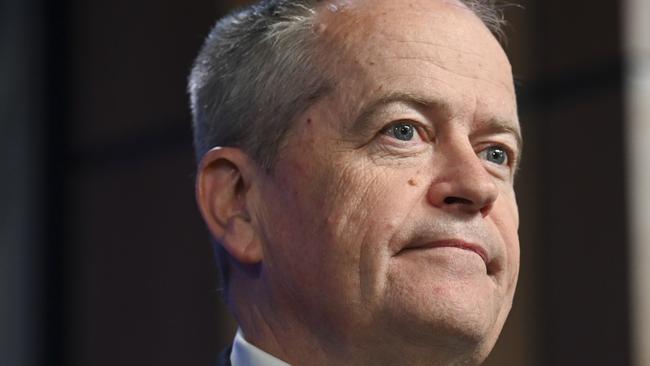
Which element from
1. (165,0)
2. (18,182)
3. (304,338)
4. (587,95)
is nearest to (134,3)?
(165,0)

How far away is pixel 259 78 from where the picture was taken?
6.86 feet

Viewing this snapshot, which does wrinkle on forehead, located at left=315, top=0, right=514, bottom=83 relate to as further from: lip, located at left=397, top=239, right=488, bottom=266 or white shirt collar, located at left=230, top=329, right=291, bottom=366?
white shirt collar, located at left=230, top=329, right=291, bottom=366

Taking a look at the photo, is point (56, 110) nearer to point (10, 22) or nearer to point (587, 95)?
point (10, 22)

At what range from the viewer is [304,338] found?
6.48 feet

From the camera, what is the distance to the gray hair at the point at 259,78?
6.68 ft

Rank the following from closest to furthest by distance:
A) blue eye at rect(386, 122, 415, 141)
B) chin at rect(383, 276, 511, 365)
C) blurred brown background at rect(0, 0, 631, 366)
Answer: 1. chin at rect(383, 276, 511, 365)
2. blue eye at rect(386, 122, 415, 141)
3. blurred brown background at rect(0, 0, 631, 366)

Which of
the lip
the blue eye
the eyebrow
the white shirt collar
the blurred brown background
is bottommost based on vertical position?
the blurred brown background

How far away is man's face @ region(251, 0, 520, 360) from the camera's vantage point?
6.15 feet

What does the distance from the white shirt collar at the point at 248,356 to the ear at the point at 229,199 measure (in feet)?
0.49

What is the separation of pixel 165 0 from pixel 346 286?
3595 mm

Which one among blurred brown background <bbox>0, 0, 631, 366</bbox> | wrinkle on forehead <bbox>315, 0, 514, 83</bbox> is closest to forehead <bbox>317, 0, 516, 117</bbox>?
wrinkle on forehead <bbox>315, 0, 514, 83</bbox>

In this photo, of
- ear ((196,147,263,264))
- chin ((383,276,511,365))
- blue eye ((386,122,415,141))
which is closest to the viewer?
chin ((383,276,511,365))

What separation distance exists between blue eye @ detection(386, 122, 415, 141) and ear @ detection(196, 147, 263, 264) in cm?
27

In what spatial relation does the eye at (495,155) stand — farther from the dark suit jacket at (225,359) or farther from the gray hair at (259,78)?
the dark suit jacket at (225,359)
